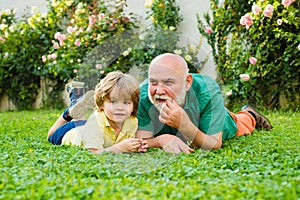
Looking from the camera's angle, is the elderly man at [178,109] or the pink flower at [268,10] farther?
the pink flower at [268,10]

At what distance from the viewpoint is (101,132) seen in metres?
2.96

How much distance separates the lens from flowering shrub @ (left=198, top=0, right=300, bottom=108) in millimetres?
5590

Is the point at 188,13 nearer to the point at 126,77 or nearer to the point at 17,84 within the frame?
the point at 17,84

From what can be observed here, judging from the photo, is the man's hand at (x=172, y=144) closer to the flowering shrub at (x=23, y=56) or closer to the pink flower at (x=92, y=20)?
the pink flower at (x=92, y=20)

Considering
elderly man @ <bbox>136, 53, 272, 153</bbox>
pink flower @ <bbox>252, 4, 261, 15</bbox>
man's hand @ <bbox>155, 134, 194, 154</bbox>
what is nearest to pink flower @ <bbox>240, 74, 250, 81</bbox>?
pink flower @ <bbox>252, 4, 261, 15</bbox>

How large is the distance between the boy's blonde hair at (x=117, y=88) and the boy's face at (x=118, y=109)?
0.03 m

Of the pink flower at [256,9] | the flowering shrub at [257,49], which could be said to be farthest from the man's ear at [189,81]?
the pink flower at [256,9]

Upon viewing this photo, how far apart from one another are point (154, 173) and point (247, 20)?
12.2 feet

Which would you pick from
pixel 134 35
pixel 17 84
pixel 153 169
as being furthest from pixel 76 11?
pixel 153 169

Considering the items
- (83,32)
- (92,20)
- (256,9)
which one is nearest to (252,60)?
(256,9)

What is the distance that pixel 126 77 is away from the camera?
279 centimetres

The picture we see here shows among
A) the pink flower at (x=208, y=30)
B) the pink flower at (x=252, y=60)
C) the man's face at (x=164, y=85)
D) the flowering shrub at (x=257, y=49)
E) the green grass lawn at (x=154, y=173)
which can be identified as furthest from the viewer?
the pink flower at (x=208, y=30)

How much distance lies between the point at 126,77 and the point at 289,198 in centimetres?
129

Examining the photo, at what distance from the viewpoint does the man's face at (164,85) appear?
8.58 feet
